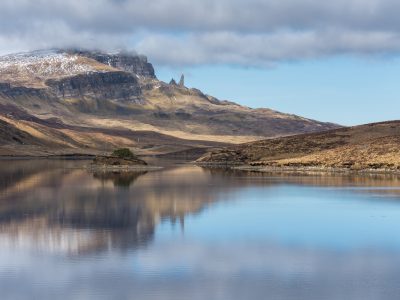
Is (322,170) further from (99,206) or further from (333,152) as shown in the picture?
(99,206)

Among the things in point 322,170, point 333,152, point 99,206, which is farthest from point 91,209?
point 333,152

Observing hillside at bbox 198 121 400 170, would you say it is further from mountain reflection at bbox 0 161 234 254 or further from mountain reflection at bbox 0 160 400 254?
mountain reflection at bbox 0 161 234 254

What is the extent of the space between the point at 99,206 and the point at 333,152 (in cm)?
10736

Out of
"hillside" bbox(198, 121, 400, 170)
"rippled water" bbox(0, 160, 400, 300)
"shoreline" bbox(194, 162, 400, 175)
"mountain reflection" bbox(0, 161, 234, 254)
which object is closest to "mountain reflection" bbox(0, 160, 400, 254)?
"mountain reflection" bbox(0, 161, 234, 254)

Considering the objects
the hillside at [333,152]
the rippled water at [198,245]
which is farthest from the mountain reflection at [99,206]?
the hillside at [333,152]

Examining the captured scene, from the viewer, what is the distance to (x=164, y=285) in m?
36.1

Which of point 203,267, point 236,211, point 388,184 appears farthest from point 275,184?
point 203,267

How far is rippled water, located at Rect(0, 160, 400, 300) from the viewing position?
118 ft

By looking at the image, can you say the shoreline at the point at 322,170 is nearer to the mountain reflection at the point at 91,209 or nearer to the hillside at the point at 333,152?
the hillside at the point at 333,152

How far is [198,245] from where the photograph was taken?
1917 inches

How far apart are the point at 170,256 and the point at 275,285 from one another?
9529 mm

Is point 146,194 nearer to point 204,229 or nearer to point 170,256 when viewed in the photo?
point 204,229

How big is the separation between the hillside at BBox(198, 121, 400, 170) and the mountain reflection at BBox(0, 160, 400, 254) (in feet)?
129

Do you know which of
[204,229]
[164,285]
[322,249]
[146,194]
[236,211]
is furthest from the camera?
[146,194]
